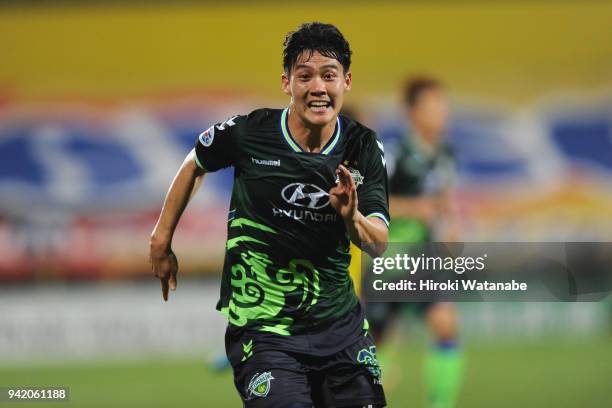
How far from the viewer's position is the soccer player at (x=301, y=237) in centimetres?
375

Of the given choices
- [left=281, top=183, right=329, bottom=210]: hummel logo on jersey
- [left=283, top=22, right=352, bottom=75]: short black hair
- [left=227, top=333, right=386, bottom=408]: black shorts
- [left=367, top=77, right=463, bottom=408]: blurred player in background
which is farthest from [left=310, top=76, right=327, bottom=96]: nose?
[left=367, top=77, right=463, bottom=408]: blurred player in background

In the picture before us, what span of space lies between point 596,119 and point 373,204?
1044cm

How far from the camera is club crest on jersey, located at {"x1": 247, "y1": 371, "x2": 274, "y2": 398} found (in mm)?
3689

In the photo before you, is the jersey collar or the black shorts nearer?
the black shorts

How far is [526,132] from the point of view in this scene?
13.6 m

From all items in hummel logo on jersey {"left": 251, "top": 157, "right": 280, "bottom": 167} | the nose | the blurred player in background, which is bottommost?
hummel logo on jersey {"left": 251, "top": 157, "right": 280, "bottom": 167}

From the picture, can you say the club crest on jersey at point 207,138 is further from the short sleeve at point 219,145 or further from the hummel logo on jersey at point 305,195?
the hummel logo on jersey at point 305,195

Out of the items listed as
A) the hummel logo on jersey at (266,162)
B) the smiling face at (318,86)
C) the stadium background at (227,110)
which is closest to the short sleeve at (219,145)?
the hummel logo on jersey at (266,162)

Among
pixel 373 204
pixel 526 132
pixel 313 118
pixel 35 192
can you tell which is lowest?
pixel 373 204

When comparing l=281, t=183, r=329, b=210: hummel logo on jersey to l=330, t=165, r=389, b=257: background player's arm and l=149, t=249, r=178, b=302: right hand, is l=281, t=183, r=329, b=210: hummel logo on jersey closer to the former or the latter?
l=330, t=165, r=389, b=257: background player's arm

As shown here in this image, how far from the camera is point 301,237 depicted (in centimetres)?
382

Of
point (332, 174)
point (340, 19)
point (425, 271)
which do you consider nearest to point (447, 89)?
point (340, 19)

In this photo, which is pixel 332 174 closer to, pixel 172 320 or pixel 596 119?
pixel 172 320

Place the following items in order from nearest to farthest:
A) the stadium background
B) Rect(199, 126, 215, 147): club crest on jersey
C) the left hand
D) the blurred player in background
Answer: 1. the left hand
2. Rect(199, 126, 215, 147): club crest on jersey
3. the blurred player in background
4. the stadium background
